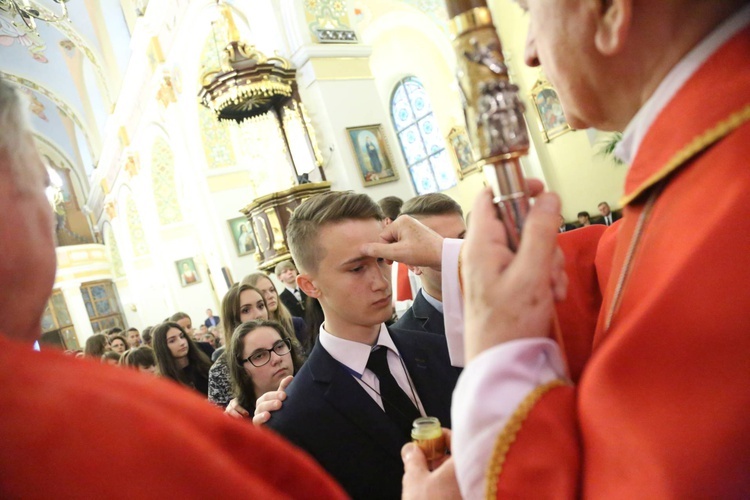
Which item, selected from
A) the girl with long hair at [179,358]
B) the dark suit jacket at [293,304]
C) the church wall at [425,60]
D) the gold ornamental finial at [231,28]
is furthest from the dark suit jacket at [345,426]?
the church wall at [425,60]

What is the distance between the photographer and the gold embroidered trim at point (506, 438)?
29.3 inches

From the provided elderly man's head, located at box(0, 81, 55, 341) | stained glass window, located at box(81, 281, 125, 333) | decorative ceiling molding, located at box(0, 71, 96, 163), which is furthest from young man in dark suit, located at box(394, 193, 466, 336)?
stained glass window, located at box(81, 281, 125, 333)

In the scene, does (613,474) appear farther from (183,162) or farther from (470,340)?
(183,162)

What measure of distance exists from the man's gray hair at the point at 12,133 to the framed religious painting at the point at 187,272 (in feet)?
48.8

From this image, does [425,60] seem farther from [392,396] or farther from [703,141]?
[703,141]

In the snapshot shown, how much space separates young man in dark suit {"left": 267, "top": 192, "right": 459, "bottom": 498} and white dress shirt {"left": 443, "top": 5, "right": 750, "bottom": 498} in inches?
36.5

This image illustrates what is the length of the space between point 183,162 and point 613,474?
36.6 feet

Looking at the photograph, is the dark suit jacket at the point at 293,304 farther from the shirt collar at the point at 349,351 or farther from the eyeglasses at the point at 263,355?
the shirt collar at the point at 349,351

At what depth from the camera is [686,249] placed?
69 centimetres

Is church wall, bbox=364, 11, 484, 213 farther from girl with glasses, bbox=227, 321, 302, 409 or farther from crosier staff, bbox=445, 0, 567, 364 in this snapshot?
crosier staff, bbox=445, 0, 567, 364

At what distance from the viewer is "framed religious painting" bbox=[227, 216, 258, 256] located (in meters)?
10.1

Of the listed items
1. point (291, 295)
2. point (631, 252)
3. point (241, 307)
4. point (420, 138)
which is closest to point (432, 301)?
point (241, 307)

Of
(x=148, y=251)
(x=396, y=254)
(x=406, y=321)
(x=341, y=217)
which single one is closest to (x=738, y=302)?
(x=396, y=254)

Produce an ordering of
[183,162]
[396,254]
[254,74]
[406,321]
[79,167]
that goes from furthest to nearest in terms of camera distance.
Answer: [79,167] → [183,162] → [254,74] → [406,321] → [396,254]
